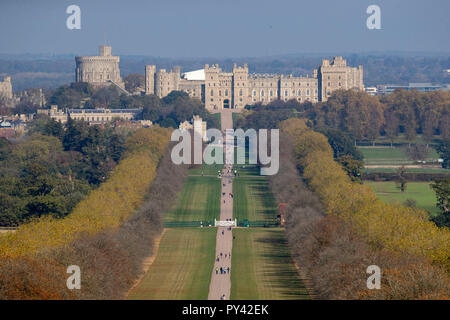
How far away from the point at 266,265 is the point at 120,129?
2610 inches

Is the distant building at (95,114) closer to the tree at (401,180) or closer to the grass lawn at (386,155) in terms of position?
the grass lawn at (386,155)

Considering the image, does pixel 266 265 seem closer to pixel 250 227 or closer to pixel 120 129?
pixel 250 227

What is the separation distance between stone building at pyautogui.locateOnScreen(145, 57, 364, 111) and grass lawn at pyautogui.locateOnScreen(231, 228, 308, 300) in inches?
3797

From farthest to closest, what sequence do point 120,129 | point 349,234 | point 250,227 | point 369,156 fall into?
point 120,129
point 369,156
point 250,227
point 349,234

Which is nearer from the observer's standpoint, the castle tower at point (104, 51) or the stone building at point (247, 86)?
the stone building at point (247, 86)

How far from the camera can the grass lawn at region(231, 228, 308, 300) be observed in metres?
40.6

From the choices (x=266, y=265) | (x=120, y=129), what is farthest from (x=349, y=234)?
(x=120, y=129)

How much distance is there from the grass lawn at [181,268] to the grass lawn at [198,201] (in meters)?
4.35

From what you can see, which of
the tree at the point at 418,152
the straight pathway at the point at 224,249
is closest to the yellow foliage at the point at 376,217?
the straight pathway at the point at 224,249

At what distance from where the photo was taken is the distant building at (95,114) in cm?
13688

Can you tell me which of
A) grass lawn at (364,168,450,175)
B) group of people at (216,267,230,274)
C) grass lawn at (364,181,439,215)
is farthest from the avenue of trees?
grass lawn at (364,168,450,175)

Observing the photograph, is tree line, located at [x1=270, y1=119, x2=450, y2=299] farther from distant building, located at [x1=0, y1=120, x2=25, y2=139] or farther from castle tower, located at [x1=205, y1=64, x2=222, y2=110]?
castle tower, located at [x1=205, y1=64, x2=222, y2=110]

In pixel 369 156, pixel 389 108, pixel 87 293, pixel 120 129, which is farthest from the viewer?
pixel 389 108
